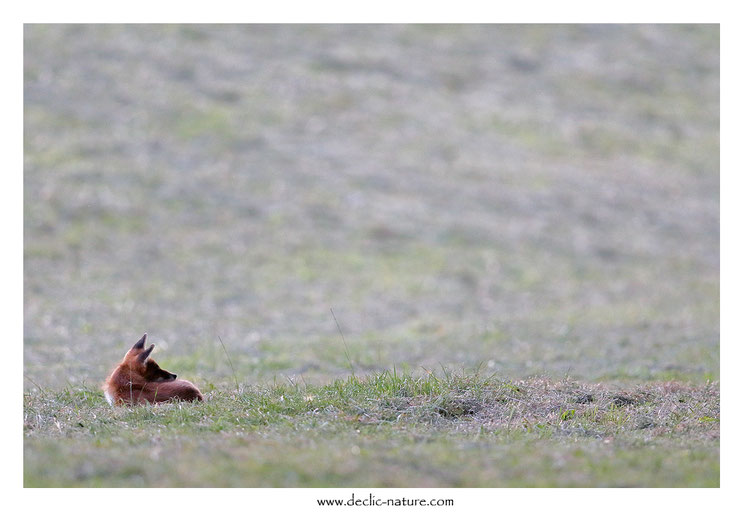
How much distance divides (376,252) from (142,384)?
13.6 metres

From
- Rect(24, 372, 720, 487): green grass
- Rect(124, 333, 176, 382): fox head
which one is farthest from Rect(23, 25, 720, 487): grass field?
Rect(124, 333, 176, 382): fox head

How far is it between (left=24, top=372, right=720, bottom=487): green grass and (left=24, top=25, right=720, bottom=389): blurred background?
9.33 ft

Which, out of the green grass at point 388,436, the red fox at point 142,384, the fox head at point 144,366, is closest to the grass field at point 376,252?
the green grass at point 388,436

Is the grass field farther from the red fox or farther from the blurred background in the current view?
the red fox

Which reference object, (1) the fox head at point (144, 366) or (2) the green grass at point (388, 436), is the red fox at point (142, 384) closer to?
(1) the fox head at point (144, 366)

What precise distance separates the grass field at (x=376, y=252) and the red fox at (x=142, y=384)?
0.26 meters

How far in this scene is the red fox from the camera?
740cm

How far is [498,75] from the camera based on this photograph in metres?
31.6

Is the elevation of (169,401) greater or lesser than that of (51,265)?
lesser

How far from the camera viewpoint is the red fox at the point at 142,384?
24.3 feet

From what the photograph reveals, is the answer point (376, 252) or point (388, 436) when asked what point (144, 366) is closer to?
point (388, 436)
